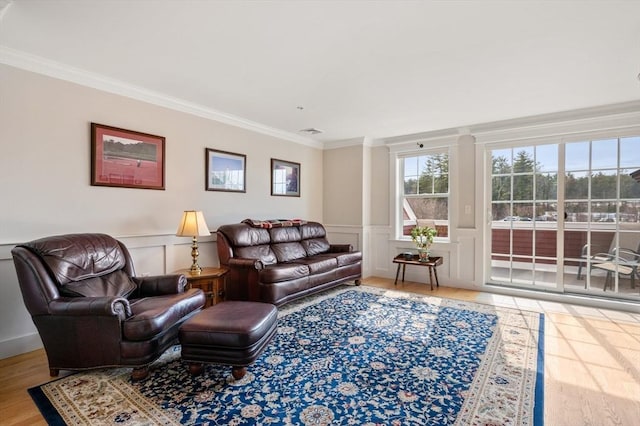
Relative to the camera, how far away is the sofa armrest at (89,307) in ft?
7.13

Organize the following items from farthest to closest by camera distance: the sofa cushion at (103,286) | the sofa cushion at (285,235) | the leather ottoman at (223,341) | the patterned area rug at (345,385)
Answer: the sofa cushion at (285,235) < the sofa cushion at (103,286) < the leather ottoman at (223,341) < the patterned area rug at (345,385)

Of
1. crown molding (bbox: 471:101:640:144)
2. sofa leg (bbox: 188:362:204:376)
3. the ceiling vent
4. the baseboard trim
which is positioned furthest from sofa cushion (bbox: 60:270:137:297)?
crown molding (bbox: 471:101:640:144)

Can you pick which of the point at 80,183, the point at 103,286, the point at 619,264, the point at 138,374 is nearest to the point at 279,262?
the point at 103,286

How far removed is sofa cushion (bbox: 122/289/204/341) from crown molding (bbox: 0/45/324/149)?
216cm

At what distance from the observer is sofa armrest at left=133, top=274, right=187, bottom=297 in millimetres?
2848

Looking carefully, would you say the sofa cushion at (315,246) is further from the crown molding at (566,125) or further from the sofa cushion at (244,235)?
the crown molding at (566,125)

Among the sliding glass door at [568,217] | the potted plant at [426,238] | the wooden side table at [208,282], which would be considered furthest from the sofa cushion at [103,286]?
the sliding glass door at [568,217]

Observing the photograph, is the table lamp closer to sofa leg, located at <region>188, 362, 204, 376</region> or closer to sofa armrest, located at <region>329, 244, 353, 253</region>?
sofa leg, located at <region>188, 362, 204, 376</region>

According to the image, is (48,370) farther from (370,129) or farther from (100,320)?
(370,129)

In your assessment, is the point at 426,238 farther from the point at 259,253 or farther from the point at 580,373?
the point at 580,373

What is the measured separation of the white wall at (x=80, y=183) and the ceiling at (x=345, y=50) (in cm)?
25

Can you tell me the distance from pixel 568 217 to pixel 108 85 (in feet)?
18.7

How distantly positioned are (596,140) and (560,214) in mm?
1020

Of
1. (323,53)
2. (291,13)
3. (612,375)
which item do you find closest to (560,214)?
(612,375)
